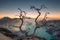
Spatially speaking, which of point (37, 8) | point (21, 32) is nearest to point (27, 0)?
point (37, 8)

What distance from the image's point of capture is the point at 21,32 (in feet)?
9.55

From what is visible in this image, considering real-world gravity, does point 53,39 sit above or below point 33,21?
below

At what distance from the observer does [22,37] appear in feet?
9.50

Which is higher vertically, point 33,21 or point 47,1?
point 47,1

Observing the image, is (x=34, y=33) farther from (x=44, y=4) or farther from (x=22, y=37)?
(x=44, y=4)

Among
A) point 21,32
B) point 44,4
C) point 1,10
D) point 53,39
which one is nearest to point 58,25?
point 53,39

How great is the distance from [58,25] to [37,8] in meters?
0.57

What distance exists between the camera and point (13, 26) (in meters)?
2.92

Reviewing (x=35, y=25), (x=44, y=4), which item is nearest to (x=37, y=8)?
(x=44, y=4)

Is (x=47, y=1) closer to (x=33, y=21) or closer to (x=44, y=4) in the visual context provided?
(x=44, y=4)

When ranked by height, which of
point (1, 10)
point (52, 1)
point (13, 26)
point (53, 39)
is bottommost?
point (53, 39)

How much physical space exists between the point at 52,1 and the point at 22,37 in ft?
3.33

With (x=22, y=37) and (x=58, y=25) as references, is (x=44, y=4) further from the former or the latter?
(x=22, y=37)

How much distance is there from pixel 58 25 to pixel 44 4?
1.75 feet
